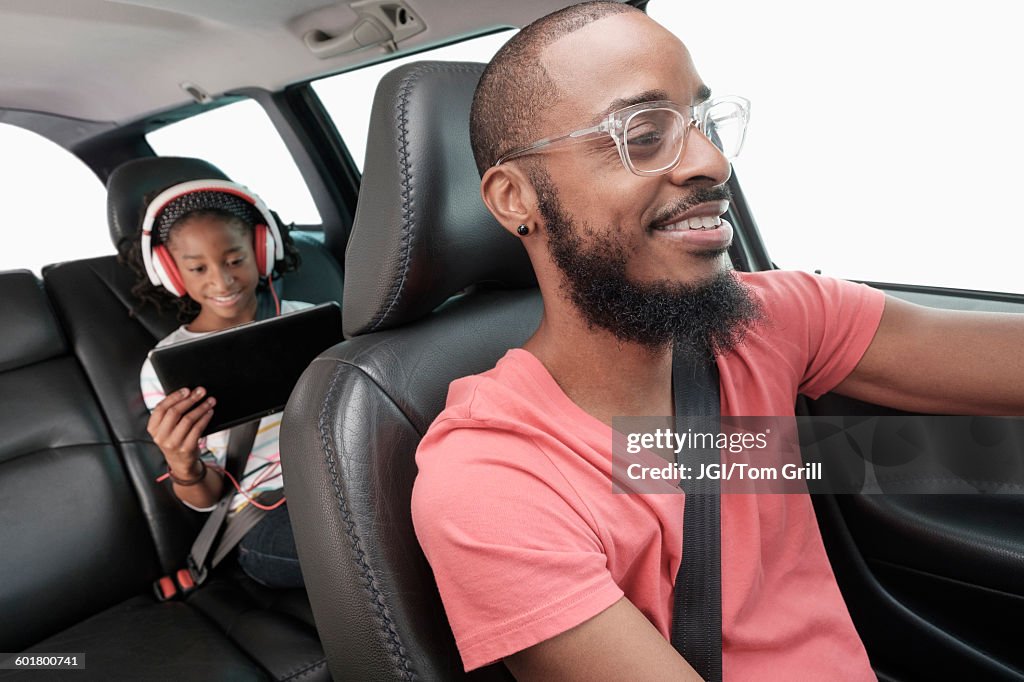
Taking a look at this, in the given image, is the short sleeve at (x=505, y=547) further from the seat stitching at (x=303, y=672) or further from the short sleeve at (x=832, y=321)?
the seat stitching at (x=303, y=672)

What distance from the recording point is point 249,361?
1.76m

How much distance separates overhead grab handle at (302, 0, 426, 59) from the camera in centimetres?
196

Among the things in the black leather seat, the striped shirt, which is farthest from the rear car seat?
the black leather seat

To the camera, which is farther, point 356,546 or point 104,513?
point 104,513

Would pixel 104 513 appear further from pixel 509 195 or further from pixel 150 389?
pixel 509 195

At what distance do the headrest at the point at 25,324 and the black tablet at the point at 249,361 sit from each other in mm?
720

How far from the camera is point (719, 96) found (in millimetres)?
1108

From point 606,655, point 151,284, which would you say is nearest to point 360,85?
point 151,284

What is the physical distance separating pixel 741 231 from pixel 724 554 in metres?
1.02

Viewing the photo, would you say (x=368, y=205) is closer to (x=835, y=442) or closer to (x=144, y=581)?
(x=835, y=442)

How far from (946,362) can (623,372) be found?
0.54m

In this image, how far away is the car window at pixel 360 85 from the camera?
209 cm

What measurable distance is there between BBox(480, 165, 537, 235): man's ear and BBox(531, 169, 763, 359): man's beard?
24mm

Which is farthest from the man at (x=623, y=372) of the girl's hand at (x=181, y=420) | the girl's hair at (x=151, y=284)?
the girl's hair at (x=151, y=284)
